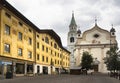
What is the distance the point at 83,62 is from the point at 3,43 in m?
54.4

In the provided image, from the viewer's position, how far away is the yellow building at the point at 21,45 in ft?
130

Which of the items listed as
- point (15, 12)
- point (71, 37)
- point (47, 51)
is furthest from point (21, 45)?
point (71, 37)

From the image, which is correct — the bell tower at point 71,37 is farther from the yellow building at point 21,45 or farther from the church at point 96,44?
the yellow building at point 21,45

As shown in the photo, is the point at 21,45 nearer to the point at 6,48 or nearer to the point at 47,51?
the point at 6,48

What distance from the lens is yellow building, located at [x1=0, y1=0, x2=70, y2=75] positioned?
3966 centimetres

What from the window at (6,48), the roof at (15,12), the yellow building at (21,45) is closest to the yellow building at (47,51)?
the yellow building at (21,45)

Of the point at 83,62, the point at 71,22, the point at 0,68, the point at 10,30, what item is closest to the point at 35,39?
the point at 10,30

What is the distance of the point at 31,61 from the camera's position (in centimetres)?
5488

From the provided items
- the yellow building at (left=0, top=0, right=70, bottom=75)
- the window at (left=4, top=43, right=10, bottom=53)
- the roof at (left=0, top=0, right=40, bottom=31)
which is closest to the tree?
the yellow building at (left=0, top=0, right=70, bottom=75)

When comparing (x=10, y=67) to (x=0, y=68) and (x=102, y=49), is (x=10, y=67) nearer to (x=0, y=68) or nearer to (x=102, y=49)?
(x=0, y=68)

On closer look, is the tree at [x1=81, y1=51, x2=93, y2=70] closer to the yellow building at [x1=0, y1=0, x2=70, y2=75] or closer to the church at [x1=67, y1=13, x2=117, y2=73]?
the church at [x1=67, y1=13, x2=117, y2=73]

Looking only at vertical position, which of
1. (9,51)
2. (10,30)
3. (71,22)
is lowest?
(9,51)

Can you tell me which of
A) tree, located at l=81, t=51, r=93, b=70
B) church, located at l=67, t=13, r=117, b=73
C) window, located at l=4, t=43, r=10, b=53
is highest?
church, located at l=67, t=13, r=117, b=73

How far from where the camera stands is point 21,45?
1882 inches
